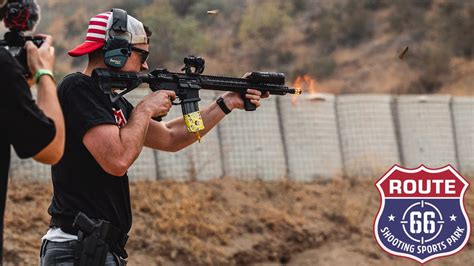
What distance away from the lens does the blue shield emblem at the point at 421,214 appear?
373 inches

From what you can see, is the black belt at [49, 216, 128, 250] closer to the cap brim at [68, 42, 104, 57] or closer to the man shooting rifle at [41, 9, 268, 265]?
the man shooting rifle at [41, 9, 268, 265]

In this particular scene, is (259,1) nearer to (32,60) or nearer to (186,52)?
(186,52)

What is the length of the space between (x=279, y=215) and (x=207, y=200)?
35.4 inches

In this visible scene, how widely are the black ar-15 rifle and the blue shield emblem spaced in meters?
3.53

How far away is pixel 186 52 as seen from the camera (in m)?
22.9

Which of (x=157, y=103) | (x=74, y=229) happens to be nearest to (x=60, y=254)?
(x=74, y=229)

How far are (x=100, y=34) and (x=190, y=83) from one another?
64cm

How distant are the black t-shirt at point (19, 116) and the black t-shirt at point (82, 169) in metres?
0.94

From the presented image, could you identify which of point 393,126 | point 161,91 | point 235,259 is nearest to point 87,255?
point 161,91

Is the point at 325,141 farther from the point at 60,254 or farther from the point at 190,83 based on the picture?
the point at 60,254

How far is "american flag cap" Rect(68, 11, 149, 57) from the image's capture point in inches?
205

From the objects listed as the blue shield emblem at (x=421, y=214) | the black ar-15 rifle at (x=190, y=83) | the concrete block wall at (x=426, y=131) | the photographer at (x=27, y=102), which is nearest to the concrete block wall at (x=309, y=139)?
the concrete block wall at (x=426, y=131)

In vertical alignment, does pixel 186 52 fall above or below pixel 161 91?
above

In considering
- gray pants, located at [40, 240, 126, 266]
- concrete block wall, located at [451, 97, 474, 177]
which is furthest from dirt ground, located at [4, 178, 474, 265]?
gray pants, located at [40, 240, 126, 266]
